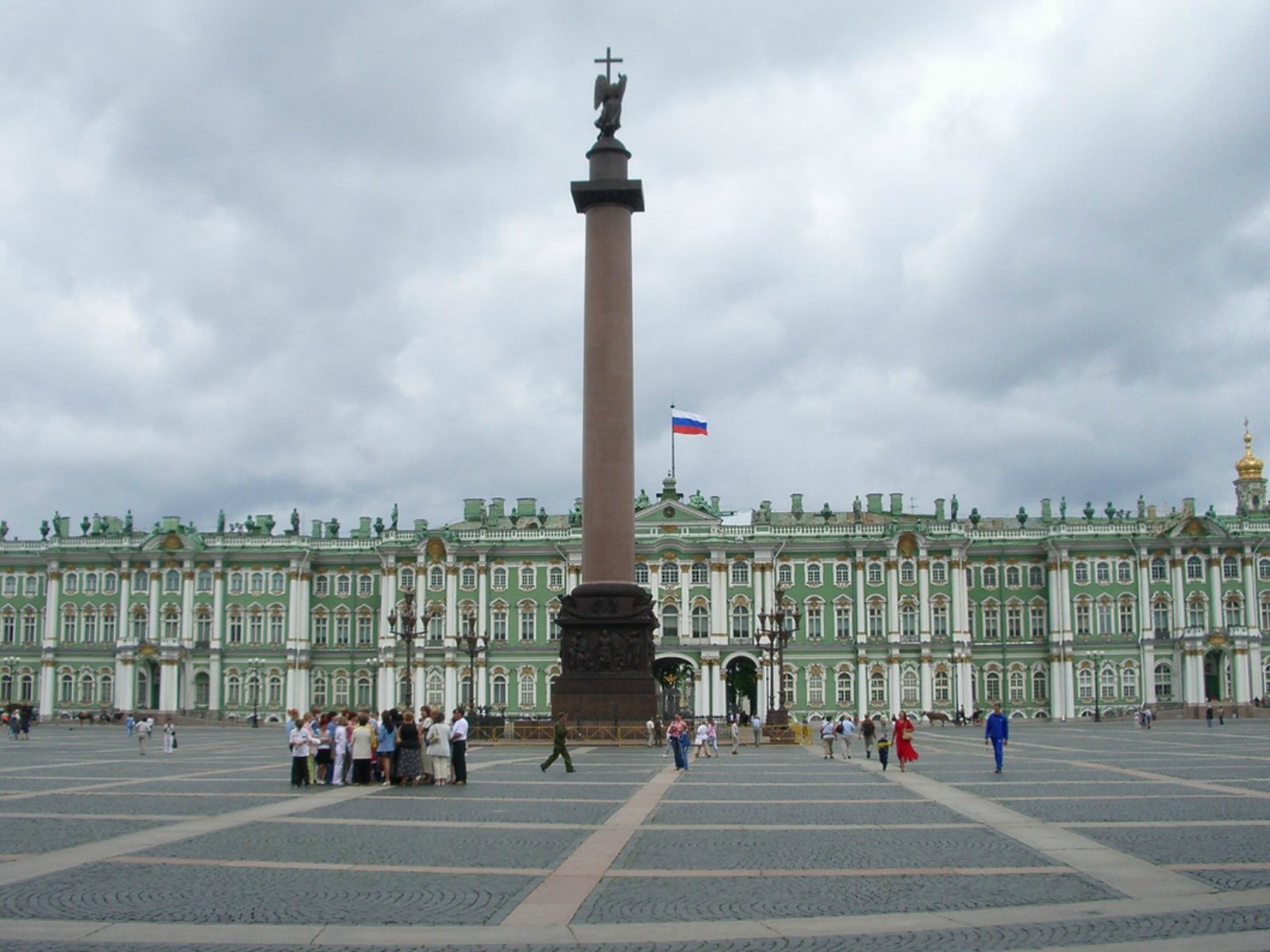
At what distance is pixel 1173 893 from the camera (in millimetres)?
12438

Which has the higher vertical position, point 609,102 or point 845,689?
point 609,102

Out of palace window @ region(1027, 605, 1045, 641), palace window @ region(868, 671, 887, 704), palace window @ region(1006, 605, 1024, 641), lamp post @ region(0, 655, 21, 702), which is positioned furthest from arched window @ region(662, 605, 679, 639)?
lamp post @ region(0, 655, 21, 702)

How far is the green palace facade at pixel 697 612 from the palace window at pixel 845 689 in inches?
4.7

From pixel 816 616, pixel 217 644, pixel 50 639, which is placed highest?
pixel 816 616

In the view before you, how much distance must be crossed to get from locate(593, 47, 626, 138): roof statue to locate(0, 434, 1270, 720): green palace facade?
49.7 metres

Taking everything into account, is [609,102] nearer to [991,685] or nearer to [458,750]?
[458,750]

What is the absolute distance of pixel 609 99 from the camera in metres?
47.7

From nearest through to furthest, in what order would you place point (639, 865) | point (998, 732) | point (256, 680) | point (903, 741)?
1. point (639, 865)
2. point (998, 732)
3. point (903, 741)
4. point (256, 680)

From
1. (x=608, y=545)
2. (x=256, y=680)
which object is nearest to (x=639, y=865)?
(x=608, y=545)

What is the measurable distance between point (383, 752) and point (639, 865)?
13.1 m

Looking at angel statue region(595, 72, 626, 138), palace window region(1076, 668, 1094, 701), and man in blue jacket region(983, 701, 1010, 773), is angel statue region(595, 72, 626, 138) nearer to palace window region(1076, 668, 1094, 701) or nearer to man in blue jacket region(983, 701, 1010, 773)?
man in blue jacket region(983, 701, 1010, 773)

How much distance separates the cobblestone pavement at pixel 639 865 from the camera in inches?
430

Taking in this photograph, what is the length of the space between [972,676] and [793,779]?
69688 mm

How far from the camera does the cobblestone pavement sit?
35.8 feet
